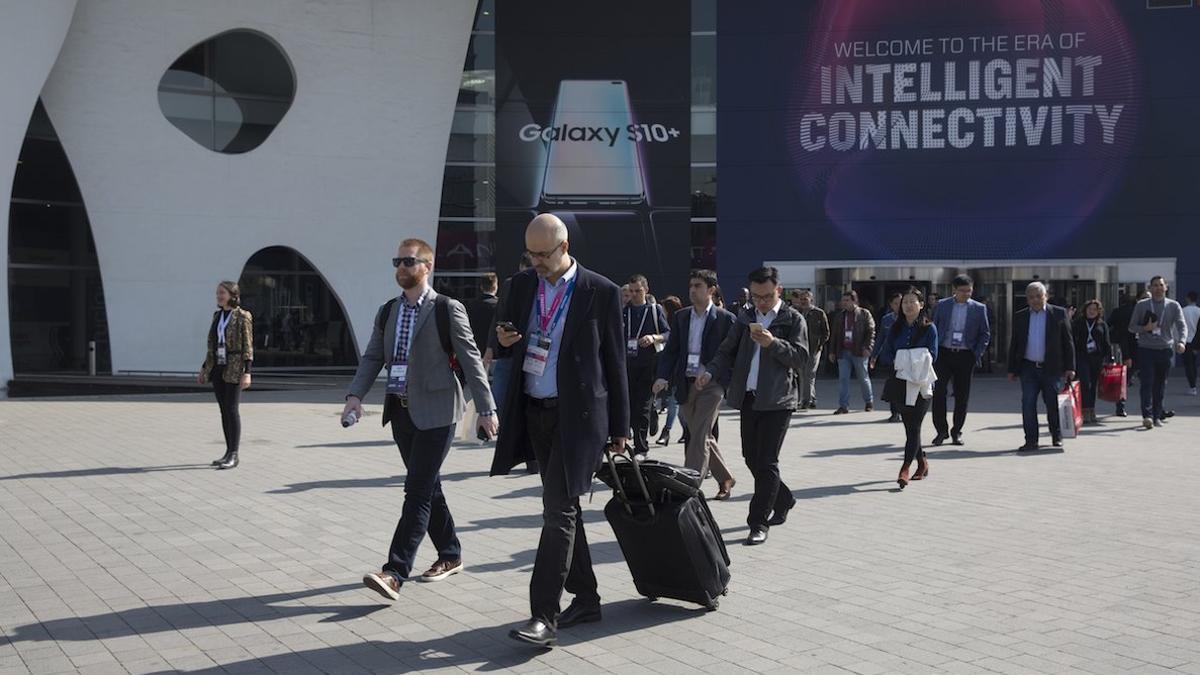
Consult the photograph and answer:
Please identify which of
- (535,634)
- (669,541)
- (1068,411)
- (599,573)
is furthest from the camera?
(1068,411)

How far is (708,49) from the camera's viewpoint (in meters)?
26.0

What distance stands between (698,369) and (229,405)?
481 cm

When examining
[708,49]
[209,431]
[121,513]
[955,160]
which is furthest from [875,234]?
[121,513]

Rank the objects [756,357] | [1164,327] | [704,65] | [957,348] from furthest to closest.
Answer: [704,65] < [1164,327] < [957,348] < [756,357]

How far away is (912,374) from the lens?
33.1 feet

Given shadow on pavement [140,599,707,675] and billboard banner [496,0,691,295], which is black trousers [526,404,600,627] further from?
billboard banner [496,0,691,295]

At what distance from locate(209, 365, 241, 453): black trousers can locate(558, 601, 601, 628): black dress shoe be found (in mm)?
6562

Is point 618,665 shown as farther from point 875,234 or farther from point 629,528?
point 875,234

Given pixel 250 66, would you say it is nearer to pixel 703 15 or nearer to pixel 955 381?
pixel 703 15

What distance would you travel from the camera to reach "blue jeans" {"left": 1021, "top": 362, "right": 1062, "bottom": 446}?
1284 centimetres

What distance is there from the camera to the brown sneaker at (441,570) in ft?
21.9

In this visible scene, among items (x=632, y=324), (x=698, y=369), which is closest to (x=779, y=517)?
(x=698, y=369)

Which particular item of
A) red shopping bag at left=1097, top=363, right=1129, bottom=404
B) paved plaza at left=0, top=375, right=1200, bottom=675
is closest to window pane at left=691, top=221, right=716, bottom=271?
red shopping bag at left=1097, top=363, right=1129, bottom=404

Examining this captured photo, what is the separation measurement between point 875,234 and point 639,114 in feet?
18.1
